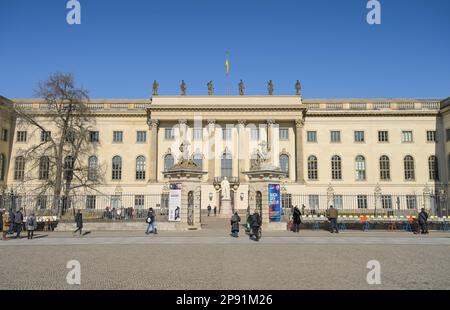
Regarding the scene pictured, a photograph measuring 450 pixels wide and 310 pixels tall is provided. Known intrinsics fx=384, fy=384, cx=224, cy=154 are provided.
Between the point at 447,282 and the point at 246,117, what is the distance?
152ft

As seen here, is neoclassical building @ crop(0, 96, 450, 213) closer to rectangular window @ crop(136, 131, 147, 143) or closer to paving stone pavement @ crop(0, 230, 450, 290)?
rectangular window @ crop(136, 131, 147, 143)

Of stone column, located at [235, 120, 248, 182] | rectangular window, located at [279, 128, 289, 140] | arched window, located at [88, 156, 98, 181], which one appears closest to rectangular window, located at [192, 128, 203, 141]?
stone column, located at [235, 120, 248, 182]

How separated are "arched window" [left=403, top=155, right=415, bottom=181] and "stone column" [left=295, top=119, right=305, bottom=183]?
14882 millimetres

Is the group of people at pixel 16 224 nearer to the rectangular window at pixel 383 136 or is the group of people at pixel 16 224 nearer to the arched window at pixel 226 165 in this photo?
the arched window at pixel 226 165

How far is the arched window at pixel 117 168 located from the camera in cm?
5562

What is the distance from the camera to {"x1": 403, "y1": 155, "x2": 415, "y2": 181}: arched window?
54.7 metres

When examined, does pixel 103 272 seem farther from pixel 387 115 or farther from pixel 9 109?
pixel 387 115

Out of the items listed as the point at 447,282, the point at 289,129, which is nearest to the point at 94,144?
the point at 289,129

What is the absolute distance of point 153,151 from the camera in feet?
177

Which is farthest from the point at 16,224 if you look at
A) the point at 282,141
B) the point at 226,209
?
the point at 282,141

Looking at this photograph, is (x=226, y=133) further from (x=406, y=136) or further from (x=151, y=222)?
(x=151, y=222)

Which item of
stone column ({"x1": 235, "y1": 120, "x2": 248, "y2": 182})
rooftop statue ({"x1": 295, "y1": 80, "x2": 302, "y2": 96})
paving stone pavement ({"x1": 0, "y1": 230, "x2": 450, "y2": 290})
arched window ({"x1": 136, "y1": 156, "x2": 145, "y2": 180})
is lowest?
paving stone pavement ({"x1": 0, "y1": 230, "x2": 450, "y2": 290})

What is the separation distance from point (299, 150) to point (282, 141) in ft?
10.1

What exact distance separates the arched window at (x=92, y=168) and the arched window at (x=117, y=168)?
2.49 metres
